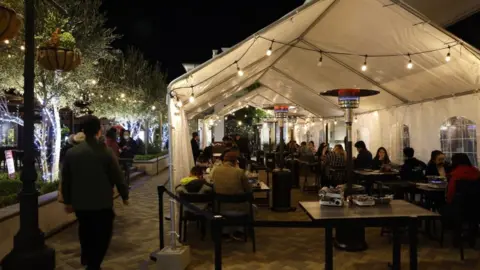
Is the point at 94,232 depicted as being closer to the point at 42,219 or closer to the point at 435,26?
the point at 42,219

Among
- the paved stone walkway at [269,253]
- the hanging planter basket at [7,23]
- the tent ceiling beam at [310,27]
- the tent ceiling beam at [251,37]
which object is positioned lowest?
the paved stone walkway at [269,253]

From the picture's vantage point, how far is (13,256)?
4039 millimetres

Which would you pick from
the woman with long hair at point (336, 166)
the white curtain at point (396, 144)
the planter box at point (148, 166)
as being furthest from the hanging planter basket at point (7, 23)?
the planter box at point (148, 166)

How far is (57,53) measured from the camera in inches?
179

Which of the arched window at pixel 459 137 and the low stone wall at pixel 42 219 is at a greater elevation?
the arched window at pixel 459 137

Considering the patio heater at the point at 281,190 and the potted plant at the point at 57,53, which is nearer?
the potted plant at the point at 57,53

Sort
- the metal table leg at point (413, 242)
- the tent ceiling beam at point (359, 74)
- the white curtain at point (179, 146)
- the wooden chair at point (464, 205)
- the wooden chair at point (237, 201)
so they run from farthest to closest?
the tent ceiling beam at point (359, 74)
the white curtain at point (179, 146)
the wooden chair at point (237, 201)
the wooden chair at point (464, 205)
the metal table leg at point (413, 242)

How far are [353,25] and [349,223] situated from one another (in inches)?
180

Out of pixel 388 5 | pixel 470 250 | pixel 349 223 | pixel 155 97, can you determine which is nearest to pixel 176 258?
pixel 349 223

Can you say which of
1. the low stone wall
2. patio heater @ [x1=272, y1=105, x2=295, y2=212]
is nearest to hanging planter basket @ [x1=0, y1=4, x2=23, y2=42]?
the low stone wall

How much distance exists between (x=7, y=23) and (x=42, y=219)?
3693 mm

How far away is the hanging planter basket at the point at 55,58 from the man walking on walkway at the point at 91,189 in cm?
142

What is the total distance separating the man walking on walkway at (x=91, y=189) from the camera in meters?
3.43

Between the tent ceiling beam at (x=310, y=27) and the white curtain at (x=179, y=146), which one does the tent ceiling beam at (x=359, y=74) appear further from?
the white curtain at (x=179, y=146)
